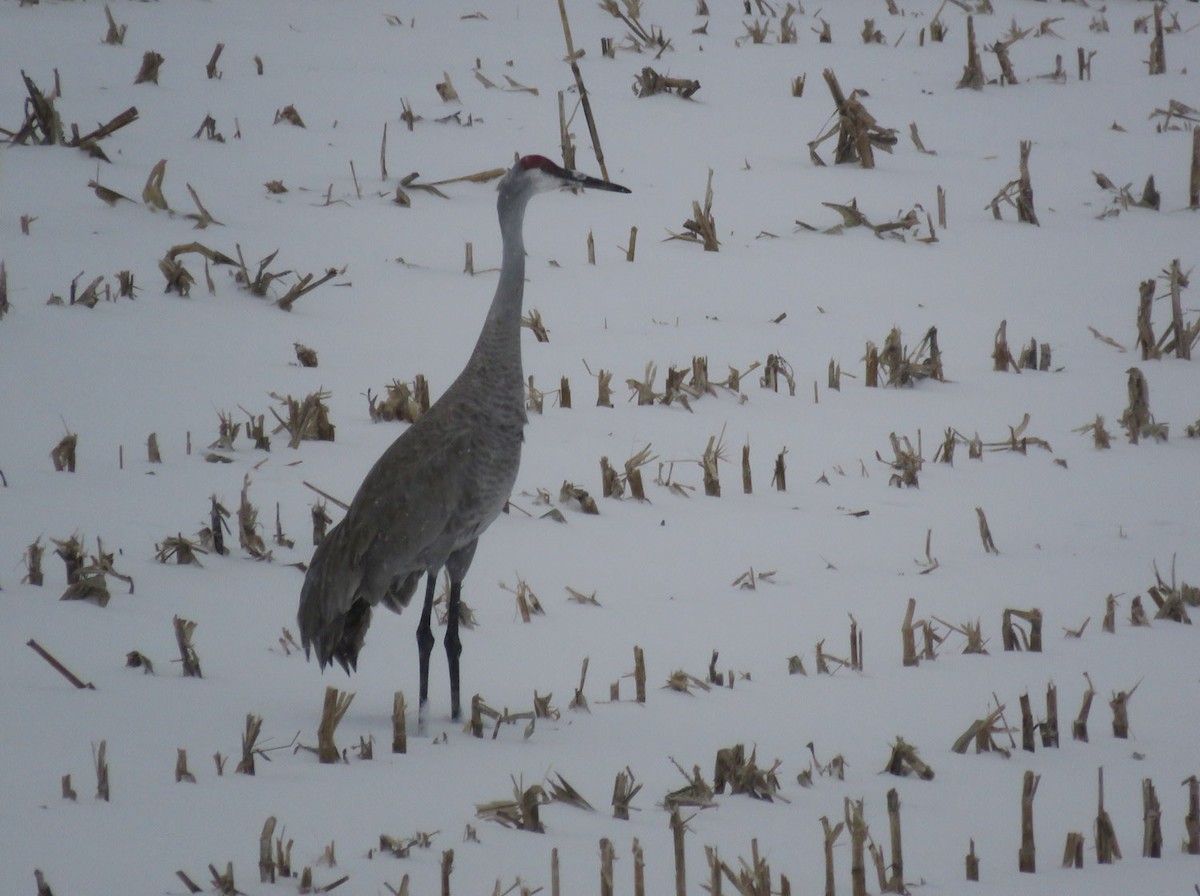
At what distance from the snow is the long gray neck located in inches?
39.8

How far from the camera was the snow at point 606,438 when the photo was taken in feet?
12.8

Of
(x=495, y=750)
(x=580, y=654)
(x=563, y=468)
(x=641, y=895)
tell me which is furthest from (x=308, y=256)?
(x=641, y=895)

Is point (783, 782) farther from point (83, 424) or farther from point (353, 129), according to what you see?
point (353, 129)

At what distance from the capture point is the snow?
389cm

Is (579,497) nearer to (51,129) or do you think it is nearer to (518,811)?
(518,811)

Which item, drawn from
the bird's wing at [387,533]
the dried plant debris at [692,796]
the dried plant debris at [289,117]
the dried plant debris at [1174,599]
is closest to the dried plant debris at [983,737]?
the dried plant debris at [692,796]

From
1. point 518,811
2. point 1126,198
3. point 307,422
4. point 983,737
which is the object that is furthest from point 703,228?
point 518,811

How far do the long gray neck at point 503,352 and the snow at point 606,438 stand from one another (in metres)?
1.01

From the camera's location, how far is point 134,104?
11000mm

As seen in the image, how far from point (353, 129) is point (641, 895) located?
29.7ft

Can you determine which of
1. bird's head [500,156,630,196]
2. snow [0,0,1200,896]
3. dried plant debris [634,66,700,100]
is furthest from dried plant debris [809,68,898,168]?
bird's head [500,156,630,196]

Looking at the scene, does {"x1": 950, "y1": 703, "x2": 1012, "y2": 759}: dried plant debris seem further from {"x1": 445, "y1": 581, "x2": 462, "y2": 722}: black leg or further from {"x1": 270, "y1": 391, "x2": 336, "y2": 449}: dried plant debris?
{"x1": 270, "y1": 391, "x2": 336, "y2": 449}: dried plant debris

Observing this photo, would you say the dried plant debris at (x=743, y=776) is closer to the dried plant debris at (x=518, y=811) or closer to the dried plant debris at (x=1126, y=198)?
the dried plant debris at (x=518, y=811)

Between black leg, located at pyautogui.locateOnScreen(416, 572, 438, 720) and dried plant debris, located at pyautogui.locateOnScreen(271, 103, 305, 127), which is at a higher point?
dried plant debris, located at pyautogui.locateOnScreen(271, 103, 305, 127)
